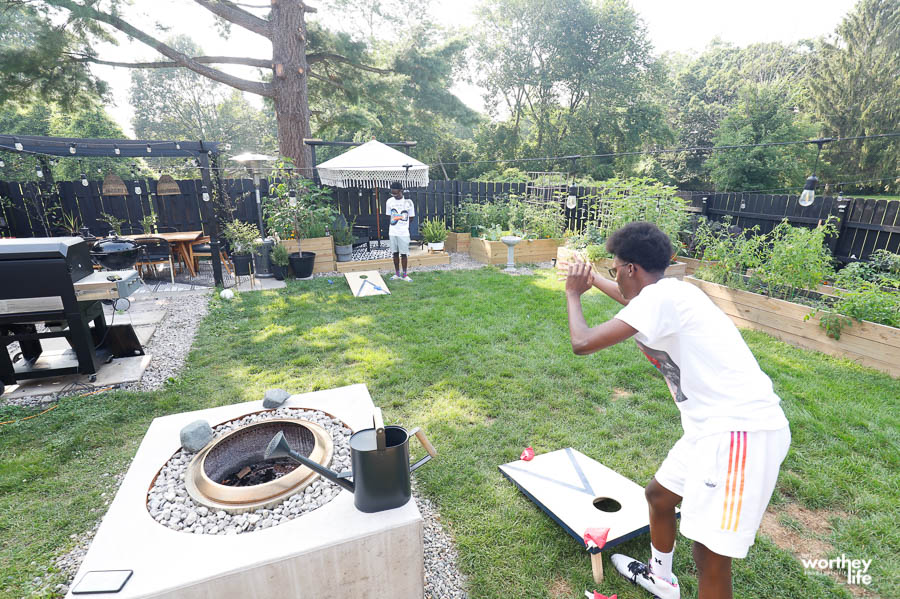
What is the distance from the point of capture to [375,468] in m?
1.65

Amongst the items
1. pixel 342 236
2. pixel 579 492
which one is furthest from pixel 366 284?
pixel 579 492

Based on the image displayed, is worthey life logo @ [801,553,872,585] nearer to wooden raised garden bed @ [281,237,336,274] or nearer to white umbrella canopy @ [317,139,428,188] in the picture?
white umbrella canopy @ [317,139,428,188]

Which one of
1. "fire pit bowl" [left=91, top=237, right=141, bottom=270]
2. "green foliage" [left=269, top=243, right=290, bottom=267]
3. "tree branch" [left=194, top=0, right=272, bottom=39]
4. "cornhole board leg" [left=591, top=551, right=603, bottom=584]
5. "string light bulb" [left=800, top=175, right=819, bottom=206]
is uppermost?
"tree branch" [left=194, top=0, right=272, bottom=39]

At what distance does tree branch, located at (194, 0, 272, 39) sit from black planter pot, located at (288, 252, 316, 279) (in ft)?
20.6

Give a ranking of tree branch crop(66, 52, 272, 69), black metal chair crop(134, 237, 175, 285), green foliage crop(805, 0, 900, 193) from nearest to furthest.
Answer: black metal chair crop(134, 237, 175, 285)
tree branch crop(66, 52, 272, 69)
green foliage crop(805, 0, 900, 193)

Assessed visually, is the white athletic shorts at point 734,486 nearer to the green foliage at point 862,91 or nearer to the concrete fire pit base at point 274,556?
the concrete fire pit base at point 274,556

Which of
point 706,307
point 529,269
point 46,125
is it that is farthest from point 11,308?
point 46,125

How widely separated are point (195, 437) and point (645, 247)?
2.30m

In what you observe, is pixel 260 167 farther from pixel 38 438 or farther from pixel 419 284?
pixel 38 438

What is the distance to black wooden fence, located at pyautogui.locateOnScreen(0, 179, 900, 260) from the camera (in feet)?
22.4

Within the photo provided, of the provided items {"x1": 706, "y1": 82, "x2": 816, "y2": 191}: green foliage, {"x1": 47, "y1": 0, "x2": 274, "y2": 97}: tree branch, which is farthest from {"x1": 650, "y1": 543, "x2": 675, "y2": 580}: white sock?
{"x1": 706, "y1": 82, "x2": 816, "y2": 191}: green foliage

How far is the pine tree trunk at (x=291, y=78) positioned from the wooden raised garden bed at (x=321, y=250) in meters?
2.93

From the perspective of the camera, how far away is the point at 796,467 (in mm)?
2729

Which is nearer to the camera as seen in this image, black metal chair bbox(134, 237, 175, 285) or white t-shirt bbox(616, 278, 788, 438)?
white t-shirt bbox(616, 278, 788, 438)
